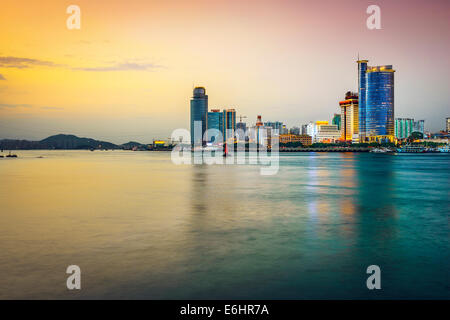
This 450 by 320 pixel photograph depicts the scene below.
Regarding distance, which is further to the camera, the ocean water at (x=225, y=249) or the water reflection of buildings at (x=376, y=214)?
the water reflection of buildings at (x=376, y=214)

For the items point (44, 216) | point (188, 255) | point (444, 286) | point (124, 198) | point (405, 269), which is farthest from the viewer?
point (124, 198)

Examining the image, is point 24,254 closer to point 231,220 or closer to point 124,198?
point 231,220

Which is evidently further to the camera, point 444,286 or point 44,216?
point 44,216

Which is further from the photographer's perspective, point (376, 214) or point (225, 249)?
point (376, 214)

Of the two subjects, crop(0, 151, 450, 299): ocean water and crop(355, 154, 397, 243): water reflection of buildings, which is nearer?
crop(0, 151, 450, 299): ocean water

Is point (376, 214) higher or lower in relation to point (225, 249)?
lower

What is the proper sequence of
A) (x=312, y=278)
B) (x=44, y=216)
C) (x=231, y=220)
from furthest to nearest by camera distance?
(x=44, y=216) < (x=231, y=220) < (x=312, y=278)
